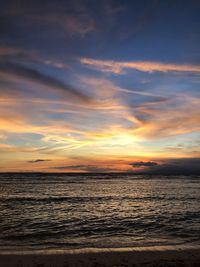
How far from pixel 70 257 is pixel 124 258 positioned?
181cm

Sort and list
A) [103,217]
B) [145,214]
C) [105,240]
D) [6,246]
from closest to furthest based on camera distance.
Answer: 1. [6,246]
2. [105,240]
3. [103,217]
4. [145,214]

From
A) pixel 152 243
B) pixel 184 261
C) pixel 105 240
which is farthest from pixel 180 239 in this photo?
pixel 184 261

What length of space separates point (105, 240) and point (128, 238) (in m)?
1.17

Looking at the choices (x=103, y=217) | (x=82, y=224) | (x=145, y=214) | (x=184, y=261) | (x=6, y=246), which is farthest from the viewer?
(x=145, y=214)

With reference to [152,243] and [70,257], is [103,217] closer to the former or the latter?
[152,243]

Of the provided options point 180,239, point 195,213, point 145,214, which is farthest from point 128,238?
point 195,213

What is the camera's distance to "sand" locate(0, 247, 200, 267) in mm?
8852

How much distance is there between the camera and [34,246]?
39.3 feet

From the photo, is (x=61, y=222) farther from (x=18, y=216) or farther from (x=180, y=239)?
(x=180, y=239)

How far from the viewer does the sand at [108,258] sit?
8852mm

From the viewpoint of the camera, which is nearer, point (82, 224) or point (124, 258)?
point (124, 258)

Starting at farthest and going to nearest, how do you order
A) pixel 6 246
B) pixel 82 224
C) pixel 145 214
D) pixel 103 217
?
pixel 145 214 → pixel 103 217 → pixel 82 224 → pixel 6 246

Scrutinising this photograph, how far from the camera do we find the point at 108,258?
9.45 meters

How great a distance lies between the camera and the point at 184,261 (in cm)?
912
